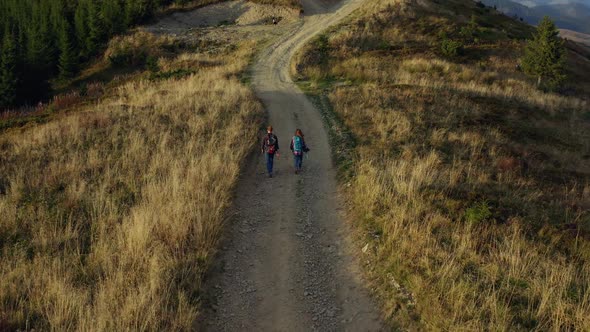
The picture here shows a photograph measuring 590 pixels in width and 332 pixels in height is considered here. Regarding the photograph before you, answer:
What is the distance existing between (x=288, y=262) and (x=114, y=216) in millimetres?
4087

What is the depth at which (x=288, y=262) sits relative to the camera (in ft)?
27.4

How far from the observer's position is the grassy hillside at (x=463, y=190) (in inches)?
254

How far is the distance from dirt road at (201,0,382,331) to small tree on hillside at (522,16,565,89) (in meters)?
29.5

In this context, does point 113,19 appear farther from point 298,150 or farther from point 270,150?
point 298,150

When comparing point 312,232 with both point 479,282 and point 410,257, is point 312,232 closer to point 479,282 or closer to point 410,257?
point 410,257

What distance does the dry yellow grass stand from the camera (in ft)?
19.3

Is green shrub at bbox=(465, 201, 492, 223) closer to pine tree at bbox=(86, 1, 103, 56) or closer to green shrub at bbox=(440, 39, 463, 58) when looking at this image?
green shrub at bbox=(440, 39, 463, 58)

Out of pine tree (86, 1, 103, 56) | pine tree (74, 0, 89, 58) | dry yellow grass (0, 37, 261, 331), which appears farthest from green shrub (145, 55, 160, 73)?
dry yellow grass (0, 37, 261, 331)

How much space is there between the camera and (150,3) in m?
53.0

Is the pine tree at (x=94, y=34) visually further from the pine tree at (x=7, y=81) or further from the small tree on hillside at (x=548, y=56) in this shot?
the small tree on hillside at (x=548, y=56)

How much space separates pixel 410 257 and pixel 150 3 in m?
56.1

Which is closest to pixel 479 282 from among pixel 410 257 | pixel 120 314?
pixel 410 257

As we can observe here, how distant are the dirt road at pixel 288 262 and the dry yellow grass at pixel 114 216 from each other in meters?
0.62

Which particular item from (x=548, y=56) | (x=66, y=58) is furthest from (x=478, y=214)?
(x=66, y=58)
